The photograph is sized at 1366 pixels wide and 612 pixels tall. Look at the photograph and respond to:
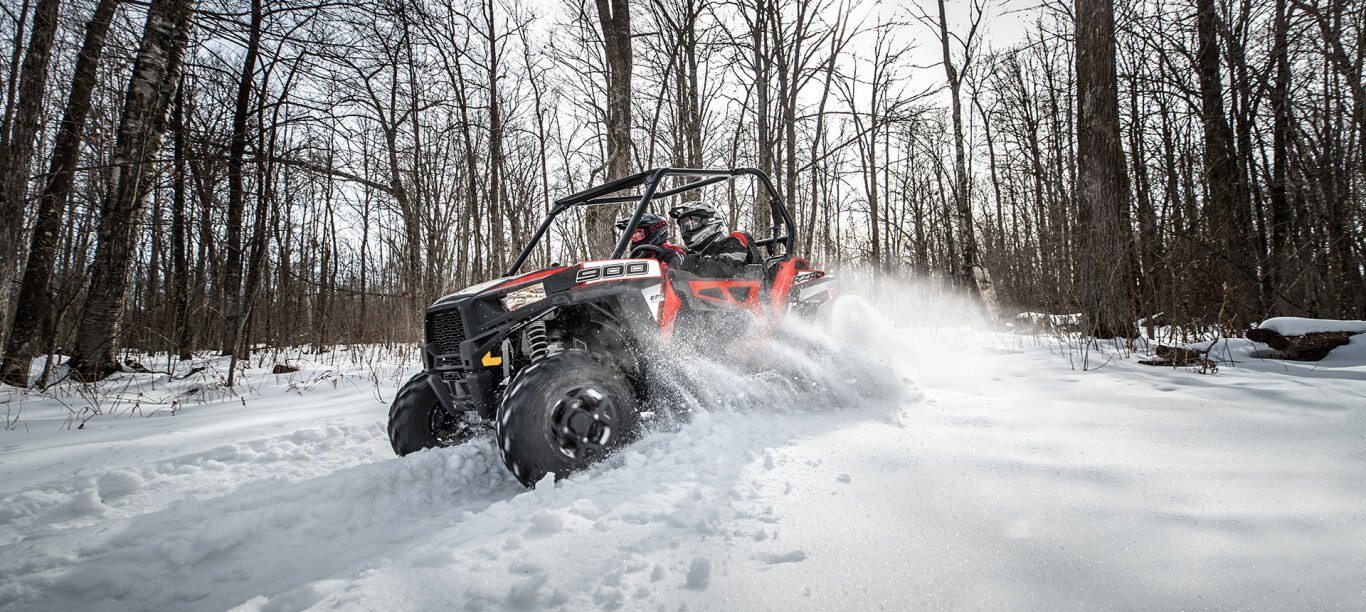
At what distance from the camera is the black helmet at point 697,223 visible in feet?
15.4

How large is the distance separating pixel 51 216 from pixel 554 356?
25.0 ft

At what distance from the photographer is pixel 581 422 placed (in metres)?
2.52

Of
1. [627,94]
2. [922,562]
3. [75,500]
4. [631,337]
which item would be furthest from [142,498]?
[627,94]

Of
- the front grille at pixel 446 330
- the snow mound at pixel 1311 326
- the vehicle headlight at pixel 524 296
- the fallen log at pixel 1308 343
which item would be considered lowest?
the fallen log at pixel 1308 343

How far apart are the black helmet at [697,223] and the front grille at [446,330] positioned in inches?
90.5

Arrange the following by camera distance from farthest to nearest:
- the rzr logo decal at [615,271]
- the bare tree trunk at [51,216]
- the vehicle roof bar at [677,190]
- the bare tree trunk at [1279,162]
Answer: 1. the bare tree trunk at [1279,162]
2. the bare tree trunk at [51,216]
3. the vehicle roof bar at [677,190]
4. the rzr logo decal at [615,271]

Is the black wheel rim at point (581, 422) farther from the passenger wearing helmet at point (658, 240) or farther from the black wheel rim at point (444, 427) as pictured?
the passenger wearing helmet at point (658, 240)

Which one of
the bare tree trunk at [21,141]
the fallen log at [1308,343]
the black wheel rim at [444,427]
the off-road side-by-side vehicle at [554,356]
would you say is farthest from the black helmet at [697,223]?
the bare tree trunk at [21,141]

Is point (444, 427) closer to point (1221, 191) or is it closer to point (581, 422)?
point (581, 422)

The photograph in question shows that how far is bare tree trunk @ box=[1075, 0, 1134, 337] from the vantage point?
630cm

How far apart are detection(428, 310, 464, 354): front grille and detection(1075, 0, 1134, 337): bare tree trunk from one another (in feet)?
23.0

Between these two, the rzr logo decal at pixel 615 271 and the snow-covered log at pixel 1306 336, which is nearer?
the rzr logo decal at pixel 615 271

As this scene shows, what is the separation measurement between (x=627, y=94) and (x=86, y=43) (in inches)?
265

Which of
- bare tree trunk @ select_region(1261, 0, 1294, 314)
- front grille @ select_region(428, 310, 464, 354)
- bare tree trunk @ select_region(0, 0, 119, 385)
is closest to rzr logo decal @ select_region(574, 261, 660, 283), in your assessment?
front grille @ select_region(428, 310, 464, 354)
